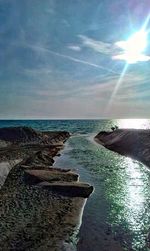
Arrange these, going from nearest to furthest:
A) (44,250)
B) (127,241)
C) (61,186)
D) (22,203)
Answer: (44,250) < (127,241) < (22,203) < (61,186)

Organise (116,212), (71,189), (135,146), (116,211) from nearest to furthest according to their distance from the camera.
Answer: (116,212)
(116,211)
(71,189)
(135,146)

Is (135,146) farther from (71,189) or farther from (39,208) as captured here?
(39,208)

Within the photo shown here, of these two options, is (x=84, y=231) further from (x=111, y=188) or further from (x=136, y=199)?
(x=111, y=188)

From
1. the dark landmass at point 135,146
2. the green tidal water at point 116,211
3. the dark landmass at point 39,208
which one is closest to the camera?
the dark landmass at point 39,208

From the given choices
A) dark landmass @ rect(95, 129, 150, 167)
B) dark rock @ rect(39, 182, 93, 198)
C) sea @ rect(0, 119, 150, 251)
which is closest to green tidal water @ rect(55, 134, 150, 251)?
sea @ rect(0, 119, 150, 251)

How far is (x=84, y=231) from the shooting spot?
1533 cm

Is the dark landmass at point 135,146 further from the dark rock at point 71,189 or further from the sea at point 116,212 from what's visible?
the dark rock at point 71,189

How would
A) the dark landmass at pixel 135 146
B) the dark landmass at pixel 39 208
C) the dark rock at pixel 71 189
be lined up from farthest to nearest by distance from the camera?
the dark landmass at pixel 135 146, the dark rock at pixel 71 189, the dark landmass at pixel 39 208

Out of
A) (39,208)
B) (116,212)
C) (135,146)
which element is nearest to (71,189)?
(39,208)

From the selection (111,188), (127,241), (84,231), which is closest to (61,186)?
(111,188)

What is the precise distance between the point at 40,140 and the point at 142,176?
138ft

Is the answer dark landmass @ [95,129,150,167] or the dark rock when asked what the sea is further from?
dark landmass @ [95,129,150,167]

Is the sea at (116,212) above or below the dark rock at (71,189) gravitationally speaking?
below

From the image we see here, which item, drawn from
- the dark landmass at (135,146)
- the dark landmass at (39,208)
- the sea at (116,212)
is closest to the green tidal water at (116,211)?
the sea at (116,212)
